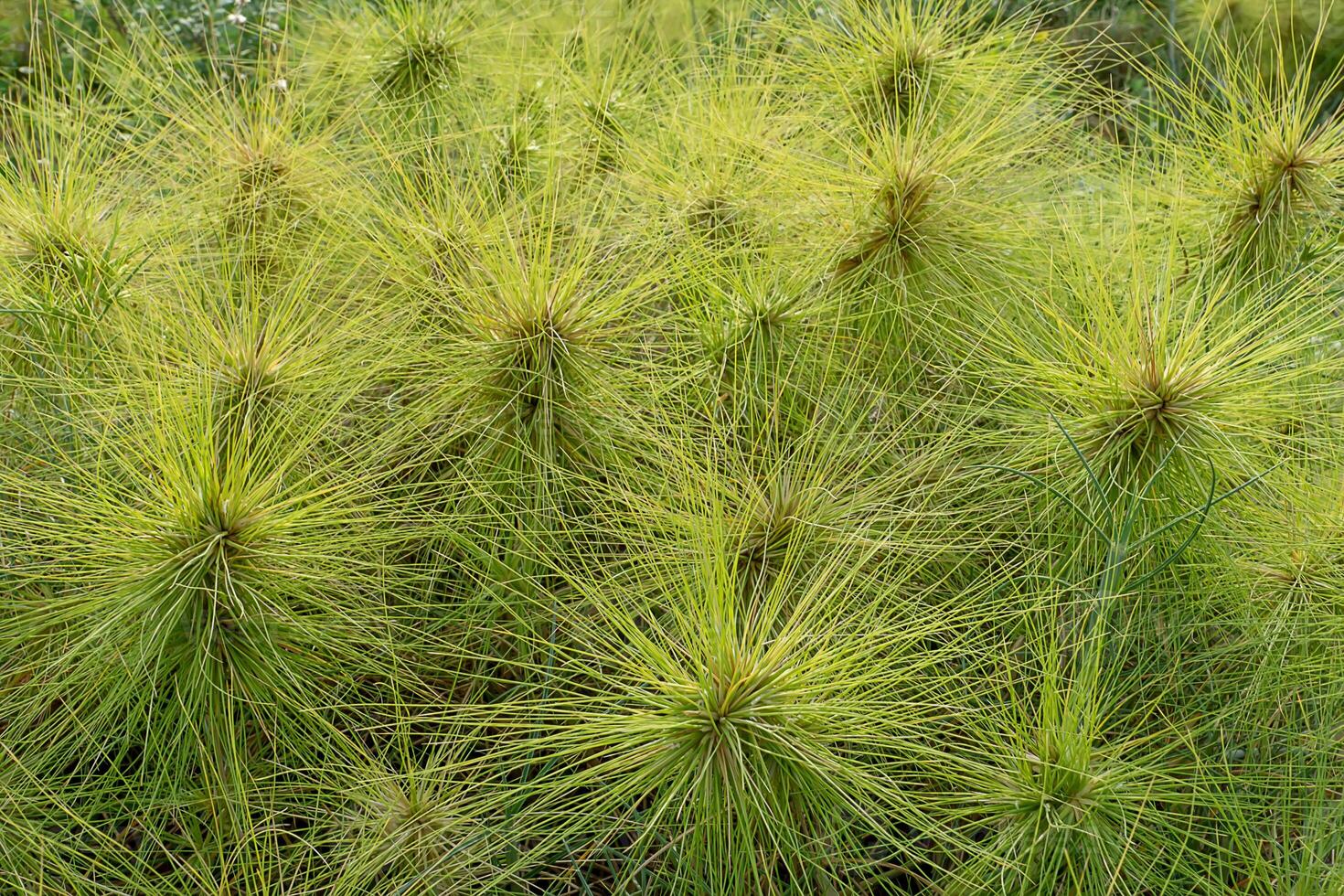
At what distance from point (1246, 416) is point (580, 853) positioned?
68cm

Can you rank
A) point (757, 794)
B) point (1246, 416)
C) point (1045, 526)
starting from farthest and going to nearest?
point (1045, 526) < point (1246, 416) < point (757, 794)

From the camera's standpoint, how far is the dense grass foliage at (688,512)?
0.85 metres

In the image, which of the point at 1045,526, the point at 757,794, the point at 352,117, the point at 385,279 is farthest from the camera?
the point at 352,117

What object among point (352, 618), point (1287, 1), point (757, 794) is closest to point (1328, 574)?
point (757, 794)

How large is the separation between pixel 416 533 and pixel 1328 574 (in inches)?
30.6

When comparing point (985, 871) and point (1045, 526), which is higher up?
point (1045, 526)

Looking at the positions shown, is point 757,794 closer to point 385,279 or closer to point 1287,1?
point 385,279

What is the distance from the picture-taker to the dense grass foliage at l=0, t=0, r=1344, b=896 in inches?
33.6

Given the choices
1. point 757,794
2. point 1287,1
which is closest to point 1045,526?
point 757,794

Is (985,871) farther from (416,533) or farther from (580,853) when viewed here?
(416,533)

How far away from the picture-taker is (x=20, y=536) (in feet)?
3.52

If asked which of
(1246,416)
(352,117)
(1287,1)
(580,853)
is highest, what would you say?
(1287,1)

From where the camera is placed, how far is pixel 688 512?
94cm

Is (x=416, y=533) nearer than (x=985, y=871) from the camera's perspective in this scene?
No
